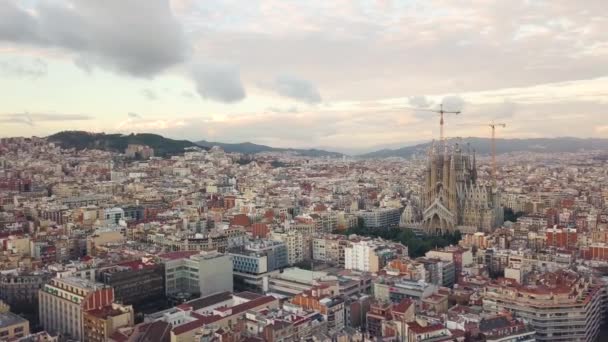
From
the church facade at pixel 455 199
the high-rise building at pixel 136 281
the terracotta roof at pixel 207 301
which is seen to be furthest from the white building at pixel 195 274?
the church facade at pixel 455 199

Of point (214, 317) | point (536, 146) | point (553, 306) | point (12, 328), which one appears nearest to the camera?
point (12, 328)

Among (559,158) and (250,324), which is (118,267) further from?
(559,158)

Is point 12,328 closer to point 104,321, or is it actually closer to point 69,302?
point 69,302

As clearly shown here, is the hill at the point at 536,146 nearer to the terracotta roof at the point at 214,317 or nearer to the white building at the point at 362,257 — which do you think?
the white building at the point at 362,257

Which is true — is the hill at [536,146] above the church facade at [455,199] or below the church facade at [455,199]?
above

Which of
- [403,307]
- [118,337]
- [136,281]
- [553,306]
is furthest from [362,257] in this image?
[118,337]

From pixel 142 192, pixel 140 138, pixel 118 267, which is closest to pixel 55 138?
pixel 140 138
